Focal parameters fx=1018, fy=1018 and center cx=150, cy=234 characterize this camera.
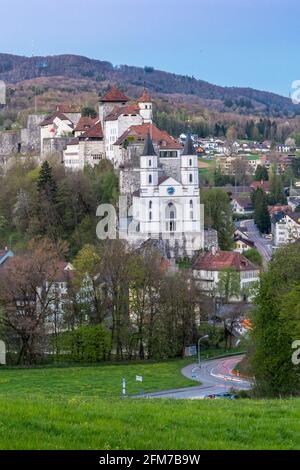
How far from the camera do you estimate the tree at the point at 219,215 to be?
2589 inches

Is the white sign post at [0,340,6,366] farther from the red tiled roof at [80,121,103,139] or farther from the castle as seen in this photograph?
the red tiled roof at [80,121,103,139]

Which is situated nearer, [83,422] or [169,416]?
[83,422]

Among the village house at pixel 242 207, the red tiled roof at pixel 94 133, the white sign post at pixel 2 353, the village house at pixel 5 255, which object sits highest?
the red tiled roof at pixel 94 133

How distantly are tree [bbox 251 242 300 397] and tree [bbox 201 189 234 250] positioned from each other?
35.8m

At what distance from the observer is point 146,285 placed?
44.2 m

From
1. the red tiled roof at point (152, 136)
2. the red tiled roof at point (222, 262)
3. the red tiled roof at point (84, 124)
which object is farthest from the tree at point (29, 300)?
the red tiled roof at point (84, 124)

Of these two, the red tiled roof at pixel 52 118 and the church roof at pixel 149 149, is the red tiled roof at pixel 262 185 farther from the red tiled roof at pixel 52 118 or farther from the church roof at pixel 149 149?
the church roof at pixel 149 149

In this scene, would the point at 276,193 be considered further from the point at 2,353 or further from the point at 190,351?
the point at 2,353

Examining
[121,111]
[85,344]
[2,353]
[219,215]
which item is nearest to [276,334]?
[85,344]

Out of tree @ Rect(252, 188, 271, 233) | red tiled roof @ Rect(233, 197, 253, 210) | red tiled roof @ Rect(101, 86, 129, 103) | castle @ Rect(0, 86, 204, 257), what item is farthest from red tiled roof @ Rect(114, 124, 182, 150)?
red tiled roof @ Rect(233, 197, 253, 210)

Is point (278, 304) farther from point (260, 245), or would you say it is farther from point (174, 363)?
point (260, 245)

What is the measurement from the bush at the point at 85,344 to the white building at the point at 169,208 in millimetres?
18796
